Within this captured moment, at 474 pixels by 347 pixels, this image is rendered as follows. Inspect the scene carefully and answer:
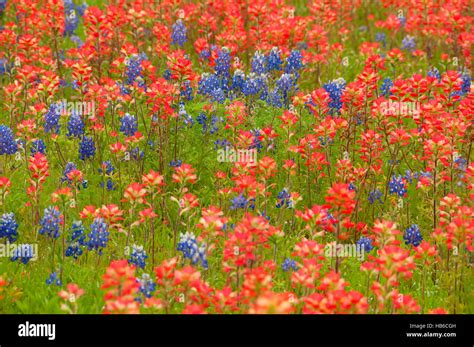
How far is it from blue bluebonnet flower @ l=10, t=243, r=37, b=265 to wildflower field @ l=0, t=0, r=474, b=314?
0.01m

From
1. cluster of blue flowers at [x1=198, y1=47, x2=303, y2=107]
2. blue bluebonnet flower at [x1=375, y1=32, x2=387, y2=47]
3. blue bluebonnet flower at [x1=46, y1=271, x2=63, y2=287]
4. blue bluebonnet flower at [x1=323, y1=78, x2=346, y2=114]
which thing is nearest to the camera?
blue bluebonnet flower at [x1=46, y1=271, x2=63, y2=287]

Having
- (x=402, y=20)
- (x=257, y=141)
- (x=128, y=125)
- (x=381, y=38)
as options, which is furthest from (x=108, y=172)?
(x=402, y=20)

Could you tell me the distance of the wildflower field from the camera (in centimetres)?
540

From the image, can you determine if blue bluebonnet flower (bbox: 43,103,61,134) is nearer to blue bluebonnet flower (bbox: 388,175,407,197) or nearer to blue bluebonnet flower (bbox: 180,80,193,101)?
blue bluebonnet flower (bbox: 180,80,193,101)

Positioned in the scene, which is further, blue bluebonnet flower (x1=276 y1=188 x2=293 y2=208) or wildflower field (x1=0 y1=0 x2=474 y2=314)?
blue bluebonnet flower (x1=276 y1=188 x2=293 y2=208)

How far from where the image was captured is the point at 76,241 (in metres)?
6.54

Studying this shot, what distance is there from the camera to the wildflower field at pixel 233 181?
540cm

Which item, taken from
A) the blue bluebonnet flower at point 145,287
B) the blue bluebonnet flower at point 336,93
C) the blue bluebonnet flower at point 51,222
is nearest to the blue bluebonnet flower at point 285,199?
the blue bluebonnet flower at point 336,93

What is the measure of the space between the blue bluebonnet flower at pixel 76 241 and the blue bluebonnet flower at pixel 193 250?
115cm

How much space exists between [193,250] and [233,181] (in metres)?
2.36

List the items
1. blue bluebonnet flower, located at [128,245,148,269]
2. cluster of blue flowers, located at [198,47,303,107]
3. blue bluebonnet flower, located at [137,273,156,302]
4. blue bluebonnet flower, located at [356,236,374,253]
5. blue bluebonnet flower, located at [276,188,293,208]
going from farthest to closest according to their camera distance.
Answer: cluster of blue flowers, located at [198,47,303,107] < blue bluebonnet flower, located at [276,188,293,208] < blue bluebonnet flower, located at [356,236,374,253] < blue bluebonnet flower, located at [128,245,148,269] < blue bluebonnet flower, located at [137,273,156,302]

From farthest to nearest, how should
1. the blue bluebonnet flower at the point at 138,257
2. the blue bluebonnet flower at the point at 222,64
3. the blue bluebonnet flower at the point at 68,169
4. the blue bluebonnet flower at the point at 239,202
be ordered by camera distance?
the blue bluebonnet flower at the point at 222,64 → the blue bluebonnet flower at the point at 68,169 → the blue bluebonnet flower at the point at 239,202 → the blue bluebonnet flower at the point at 138,257

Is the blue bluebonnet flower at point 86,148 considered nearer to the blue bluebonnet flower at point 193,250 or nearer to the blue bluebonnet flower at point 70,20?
the blue bluebonnet flower at point 193,250

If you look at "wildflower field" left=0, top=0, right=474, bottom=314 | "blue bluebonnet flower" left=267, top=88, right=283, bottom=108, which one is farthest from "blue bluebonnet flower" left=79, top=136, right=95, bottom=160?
"blue bluebonnet flower" left=267, top=88, right=283, bottom=108
